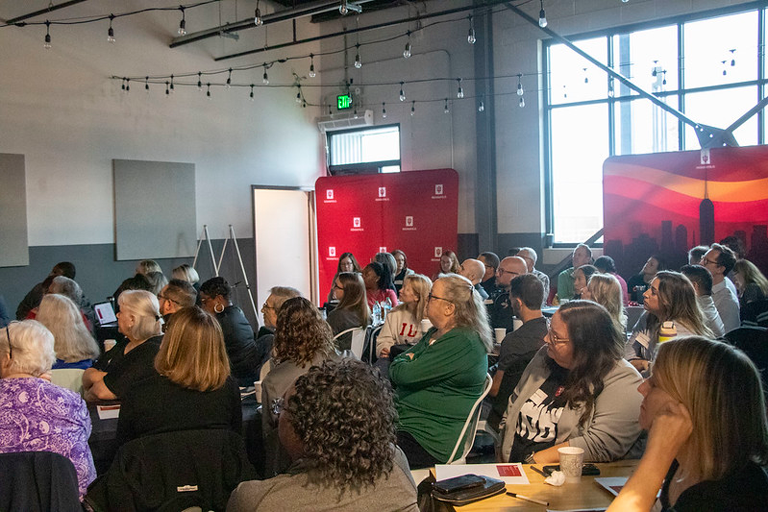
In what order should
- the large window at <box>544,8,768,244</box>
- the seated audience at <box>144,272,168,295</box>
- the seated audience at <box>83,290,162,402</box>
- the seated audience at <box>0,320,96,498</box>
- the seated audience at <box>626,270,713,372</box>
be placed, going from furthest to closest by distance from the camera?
the large window at <box>544,8,768,244</box> → the seated audience at <box>144,272,168,295</box> → the seated audience at <box>626,270,713,372</box> → the seated audience at <box>83,290,162,402</box> → the seated audience at <box>0,320,96,498</box>

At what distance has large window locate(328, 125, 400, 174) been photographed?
11.8 m

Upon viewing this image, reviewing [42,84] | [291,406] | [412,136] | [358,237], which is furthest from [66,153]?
[291,406]

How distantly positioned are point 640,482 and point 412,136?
9.92 meters

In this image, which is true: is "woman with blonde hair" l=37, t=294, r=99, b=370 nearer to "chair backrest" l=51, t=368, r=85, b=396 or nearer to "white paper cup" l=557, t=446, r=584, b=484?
"chair backrest" l=51, t=368, r=85, b=396

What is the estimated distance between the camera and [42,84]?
843 centimetres

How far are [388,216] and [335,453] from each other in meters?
9.14

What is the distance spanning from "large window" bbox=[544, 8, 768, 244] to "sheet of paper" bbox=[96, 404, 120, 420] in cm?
775

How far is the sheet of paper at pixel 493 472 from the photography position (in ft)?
8.15

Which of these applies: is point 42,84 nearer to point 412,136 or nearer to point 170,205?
point 170,205

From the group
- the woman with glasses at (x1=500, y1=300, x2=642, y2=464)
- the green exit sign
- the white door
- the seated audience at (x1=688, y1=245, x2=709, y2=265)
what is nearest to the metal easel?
the white door

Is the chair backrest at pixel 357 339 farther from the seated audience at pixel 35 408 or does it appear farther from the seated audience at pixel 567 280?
the seated audience at pixel 567 280

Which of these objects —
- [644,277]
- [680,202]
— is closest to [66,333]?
[644,277]

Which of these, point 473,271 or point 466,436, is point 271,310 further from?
point 473,271

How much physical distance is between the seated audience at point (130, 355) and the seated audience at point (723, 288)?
4.53 m
